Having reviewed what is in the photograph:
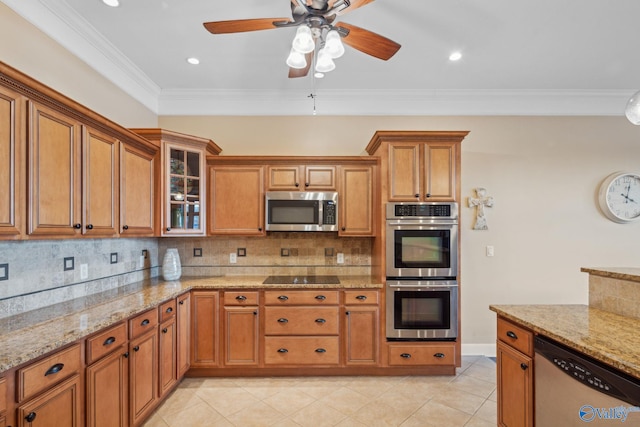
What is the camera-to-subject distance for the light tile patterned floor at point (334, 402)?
2217mm

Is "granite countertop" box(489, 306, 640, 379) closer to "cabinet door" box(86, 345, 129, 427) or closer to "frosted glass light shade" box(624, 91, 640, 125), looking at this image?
"frosted glass light shade" box(624, 91, 640, 125)

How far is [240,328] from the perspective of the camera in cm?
279

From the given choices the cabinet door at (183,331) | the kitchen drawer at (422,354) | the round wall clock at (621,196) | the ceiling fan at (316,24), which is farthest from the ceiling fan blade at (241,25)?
the round wall clock at (621,196)

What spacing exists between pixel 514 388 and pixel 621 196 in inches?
117

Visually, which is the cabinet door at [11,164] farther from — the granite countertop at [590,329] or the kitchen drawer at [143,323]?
the granite countertop at [590,329]

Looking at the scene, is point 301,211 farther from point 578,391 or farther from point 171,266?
point 578,391

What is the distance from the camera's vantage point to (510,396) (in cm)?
179

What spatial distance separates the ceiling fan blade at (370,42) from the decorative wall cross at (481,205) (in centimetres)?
210

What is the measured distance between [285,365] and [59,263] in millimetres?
1984

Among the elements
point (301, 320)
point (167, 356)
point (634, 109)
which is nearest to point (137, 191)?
point (167, 356)

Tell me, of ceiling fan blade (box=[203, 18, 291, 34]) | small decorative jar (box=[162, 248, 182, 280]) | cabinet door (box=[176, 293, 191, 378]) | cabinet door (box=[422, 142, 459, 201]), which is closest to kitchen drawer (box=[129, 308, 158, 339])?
cabinet door (box=[176, 293, 191, 378])

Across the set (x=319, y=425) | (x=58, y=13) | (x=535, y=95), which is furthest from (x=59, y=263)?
(x=535, y=95)

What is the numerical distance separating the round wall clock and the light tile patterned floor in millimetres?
2249

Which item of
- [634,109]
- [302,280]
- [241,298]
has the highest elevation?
[634,109]
